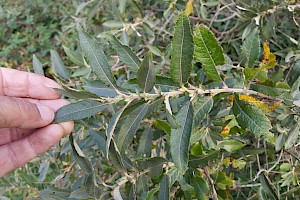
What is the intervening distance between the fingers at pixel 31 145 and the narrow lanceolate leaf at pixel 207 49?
46 cm

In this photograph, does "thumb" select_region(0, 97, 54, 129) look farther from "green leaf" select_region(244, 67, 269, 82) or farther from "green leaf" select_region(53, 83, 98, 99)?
"green leaf" select_region(244, 67, 269, 82)

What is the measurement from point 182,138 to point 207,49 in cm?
22

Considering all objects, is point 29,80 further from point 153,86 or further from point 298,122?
point 298,122

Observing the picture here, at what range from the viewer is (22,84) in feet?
4.79

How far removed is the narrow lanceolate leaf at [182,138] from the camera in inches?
39.4

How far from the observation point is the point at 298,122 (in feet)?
4.61

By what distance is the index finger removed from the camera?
1.40m

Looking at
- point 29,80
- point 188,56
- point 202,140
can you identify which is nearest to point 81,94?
point 188,56

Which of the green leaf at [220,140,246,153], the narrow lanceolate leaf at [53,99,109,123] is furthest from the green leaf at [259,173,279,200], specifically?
the narrow lanceolate leaf at [53,99,109,123]

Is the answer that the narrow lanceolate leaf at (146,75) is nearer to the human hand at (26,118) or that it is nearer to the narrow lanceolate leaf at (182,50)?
the narrow lanceolate leaf at (182,50)

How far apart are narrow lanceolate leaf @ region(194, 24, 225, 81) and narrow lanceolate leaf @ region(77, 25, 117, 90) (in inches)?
9.3

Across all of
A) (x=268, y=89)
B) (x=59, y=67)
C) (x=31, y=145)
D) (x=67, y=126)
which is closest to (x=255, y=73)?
(x=268, y=89)

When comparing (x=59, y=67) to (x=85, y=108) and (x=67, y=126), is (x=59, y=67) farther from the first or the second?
(x=85, y=108)

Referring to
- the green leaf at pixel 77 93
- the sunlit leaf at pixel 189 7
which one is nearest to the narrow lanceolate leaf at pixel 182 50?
the green leaf at pixel 77 93
